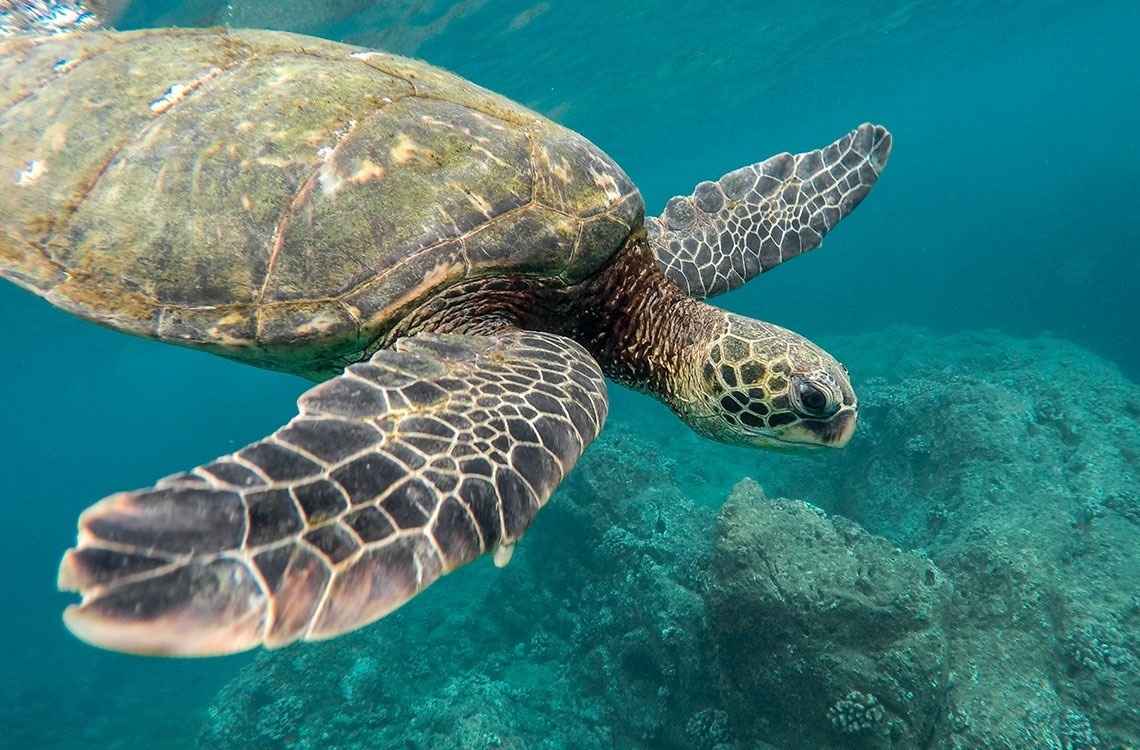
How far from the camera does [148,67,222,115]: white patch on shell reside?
3.31 meters

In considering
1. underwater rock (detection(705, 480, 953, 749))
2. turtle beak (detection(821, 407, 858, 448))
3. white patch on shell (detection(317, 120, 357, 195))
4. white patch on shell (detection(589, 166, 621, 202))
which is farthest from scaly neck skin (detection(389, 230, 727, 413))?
underwater rock (detection(705, 480, 953, 749))

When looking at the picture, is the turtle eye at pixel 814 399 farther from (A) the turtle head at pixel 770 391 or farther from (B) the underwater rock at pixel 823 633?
(B) the underwater rock at pixel 823 633

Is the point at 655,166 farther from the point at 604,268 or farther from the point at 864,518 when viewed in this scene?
the point at 604,268

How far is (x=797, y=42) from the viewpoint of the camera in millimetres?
25750

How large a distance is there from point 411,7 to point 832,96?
3589 cm

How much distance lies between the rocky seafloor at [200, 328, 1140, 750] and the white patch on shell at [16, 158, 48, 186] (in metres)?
A: 6.38

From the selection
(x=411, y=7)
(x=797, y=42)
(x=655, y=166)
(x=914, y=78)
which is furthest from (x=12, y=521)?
(x=914, y=78)

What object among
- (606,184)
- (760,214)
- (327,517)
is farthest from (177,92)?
(760,214)

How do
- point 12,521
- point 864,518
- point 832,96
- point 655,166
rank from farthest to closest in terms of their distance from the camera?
point 12,521 < point 655,166 < point 832,96 < point 864,518

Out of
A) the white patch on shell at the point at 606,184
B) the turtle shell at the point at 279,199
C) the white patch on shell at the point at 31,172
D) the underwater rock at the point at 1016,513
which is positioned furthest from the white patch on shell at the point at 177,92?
the underwater rock at the point at 1016,513

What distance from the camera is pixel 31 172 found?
11.0 ft

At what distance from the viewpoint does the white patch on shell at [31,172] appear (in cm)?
334

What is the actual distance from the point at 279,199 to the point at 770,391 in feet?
9.19

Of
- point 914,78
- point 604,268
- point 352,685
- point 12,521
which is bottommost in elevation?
point 12,521
